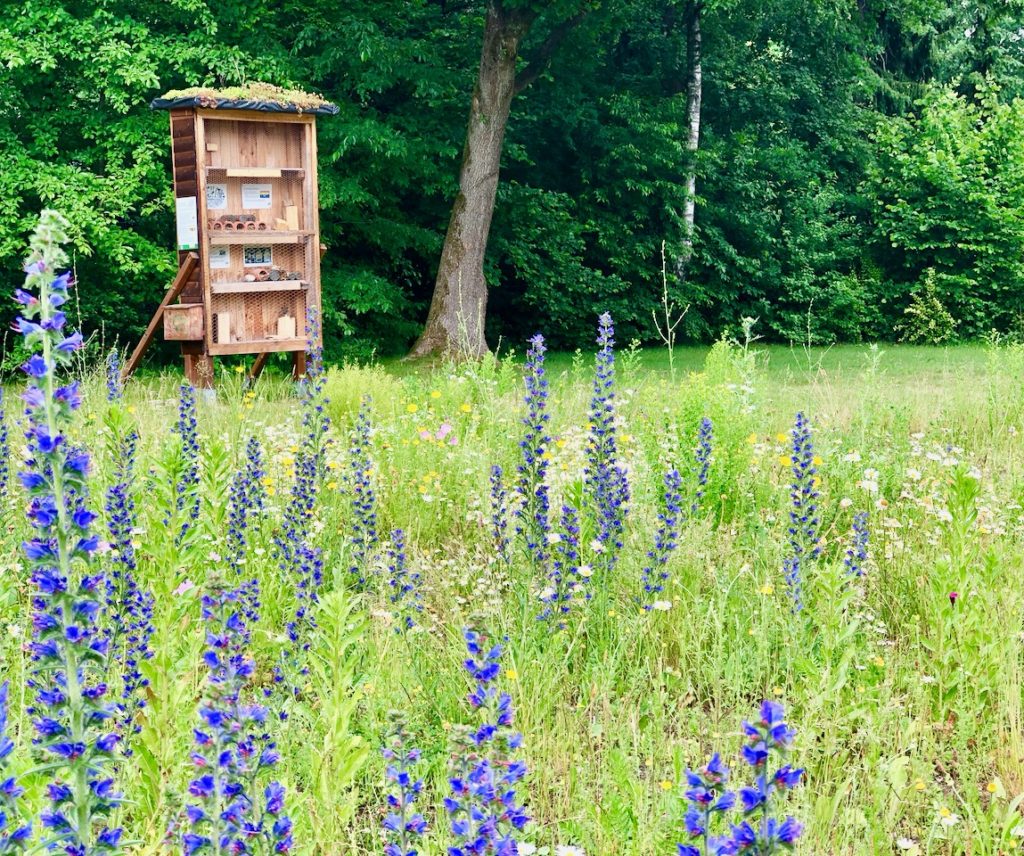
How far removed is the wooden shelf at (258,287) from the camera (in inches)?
454

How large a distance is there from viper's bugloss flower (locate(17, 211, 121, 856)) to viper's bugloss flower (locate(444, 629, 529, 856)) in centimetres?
51

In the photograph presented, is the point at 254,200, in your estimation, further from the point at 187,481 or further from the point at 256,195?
the point at 187,481

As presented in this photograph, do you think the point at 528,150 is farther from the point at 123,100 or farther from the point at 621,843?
the point at 621,843

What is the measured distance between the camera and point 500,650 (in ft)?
Result: 5.95

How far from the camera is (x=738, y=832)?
1652 millimetres

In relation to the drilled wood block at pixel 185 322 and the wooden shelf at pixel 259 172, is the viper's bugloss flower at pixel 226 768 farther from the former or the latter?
the wooden shelf at pixel 259 172

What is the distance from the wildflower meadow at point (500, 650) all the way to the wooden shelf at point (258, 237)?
4.95 metres

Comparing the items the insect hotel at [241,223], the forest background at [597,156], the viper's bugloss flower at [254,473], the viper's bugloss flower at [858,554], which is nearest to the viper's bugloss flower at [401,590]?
the viper's bugloss flower at [254,473]

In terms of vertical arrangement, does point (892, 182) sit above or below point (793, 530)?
above

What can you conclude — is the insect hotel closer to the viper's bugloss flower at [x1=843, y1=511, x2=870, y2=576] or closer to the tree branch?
the tree branch

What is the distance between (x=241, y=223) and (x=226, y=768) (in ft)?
34.0

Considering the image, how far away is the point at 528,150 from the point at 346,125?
6074mm

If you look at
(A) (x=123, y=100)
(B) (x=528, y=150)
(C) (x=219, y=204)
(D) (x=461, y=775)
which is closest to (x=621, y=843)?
(D) (x=461, y=775)

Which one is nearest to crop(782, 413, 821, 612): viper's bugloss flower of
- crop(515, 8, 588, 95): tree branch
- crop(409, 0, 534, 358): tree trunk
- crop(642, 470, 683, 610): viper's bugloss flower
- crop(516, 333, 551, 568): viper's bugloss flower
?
crop(642, 470, 683, 610): viper's bugloss flower
